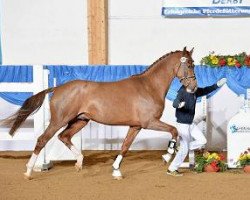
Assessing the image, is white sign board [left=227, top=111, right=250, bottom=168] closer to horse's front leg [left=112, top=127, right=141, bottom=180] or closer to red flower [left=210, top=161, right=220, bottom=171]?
red flower [left=210, top=161, right=220, bottom=171]

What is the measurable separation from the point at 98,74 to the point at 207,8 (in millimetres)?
3491

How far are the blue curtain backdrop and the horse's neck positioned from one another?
3521mm

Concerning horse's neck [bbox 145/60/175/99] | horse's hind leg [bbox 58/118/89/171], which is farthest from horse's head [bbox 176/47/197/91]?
horse's hind leg [bbox 58/118/89/171]

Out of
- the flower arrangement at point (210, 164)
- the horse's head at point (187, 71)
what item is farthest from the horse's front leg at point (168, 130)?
the flower arrangement at point (210, 164)

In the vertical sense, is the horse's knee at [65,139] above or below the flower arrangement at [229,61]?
below

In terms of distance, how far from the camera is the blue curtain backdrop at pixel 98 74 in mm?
11641

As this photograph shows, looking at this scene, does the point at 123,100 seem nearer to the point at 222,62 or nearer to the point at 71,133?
the point at 71,133

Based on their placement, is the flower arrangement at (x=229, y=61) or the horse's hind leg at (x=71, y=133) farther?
the flower arrangement at (x=229, y=61)

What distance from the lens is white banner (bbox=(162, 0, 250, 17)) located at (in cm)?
1281

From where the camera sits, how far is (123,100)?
8.09 meters

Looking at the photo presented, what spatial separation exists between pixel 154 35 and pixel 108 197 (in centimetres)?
725

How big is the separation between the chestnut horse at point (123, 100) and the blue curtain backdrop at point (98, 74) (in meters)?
3.46

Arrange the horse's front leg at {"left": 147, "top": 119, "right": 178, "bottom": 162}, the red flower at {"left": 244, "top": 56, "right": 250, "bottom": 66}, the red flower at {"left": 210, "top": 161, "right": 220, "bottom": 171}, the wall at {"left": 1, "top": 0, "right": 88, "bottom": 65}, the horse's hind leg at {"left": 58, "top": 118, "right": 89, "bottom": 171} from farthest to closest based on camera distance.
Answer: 1. the wall at {"left": 1, "top": 0, "right": 88, "bottom": 65}
2. the red flower at {"left": 244, "top": 56, "right": 250, "bottom": 66}
3. the red flower at {"left": 210, "top": 161, "right": 220, "bottom": 171}
4. the horse's hind leg at {"left": 58, "top": 118, "right": 89, "bottom": 171}
5. the horse's front leg at {"left": 147, "top": 119, "right": 178, "bottom": 162}

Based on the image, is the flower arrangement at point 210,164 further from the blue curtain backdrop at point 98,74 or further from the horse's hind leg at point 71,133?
the blue curtain backdrop at point 98,74
